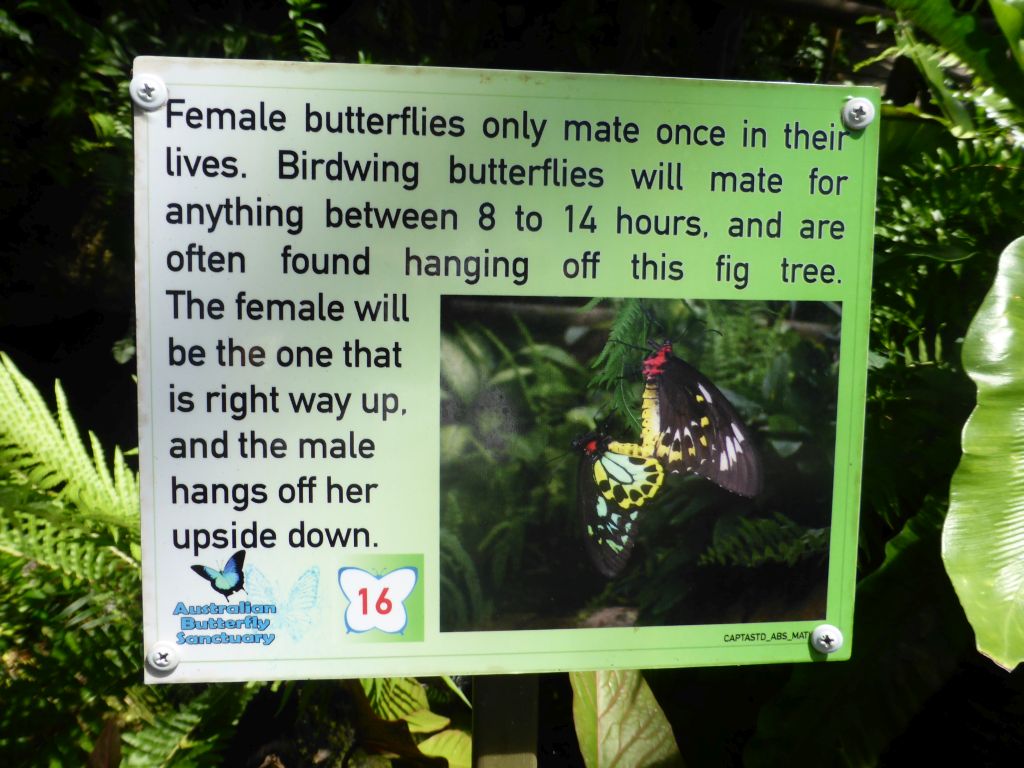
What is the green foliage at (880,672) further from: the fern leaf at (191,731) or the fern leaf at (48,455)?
the fern leaf at (48,455)

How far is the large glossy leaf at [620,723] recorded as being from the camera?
3.99ft

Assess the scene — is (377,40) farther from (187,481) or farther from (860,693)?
(860,693)

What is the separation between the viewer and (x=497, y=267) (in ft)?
2.97

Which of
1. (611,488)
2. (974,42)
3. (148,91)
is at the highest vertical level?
(974,42)

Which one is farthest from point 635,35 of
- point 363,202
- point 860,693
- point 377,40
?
point 860,693

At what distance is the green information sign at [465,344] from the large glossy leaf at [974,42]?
0.52 metres

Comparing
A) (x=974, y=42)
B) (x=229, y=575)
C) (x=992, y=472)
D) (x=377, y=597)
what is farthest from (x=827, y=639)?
(x=974, y=42)

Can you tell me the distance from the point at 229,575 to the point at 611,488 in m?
0.45

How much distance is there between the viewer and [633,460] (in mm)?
955

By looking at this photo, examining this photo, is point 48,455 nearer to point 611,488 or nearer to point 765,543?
point 611,488

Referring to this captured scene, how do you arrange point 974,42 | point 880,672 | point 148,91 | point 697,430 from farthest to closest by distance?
point 974,42
point 880,672
point 697,430
point 148,91

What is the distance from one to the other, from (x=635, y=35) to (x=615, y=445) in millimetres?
1633

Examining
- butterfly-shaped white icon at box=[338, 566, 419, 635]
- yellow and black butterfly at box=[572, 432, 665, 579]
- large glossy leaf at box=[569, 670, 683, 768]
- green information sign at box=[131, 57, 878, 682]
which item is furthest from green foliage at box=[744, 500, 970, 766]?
butterfly-shaped white icon at box=[338, 566, 419, 635]

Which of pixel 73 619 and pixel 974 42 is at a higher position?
pixel 974 42
